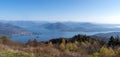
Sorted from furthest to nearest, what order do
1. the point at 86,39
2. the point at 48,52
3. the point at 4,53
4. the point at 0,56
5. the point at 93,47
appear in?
the point at 86,39
the point at 93,47
the point at 48,52
the point at 4,53
the point at 0,56

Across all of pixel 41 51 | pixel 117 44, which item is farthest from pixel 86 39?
pixel 41 51

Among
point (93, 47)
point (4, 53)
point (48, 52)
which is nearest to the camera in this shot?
point (4, 53)

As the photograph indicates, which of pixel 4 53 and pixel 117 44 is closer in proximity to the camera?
pixel 4 53

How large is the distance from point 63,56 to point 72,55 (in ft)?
1.90

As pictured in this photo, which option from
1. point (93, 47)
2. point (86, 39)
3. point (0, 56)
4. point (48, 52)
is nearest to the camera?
point (0, 56)

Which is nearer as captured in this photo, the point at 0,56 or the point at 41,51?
the point at 0,56

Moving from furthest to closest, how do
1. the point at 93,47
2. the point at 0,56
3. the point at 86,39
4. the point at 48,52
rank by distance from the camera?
1. the point at 86,39
2. the point at 93,47
3. the point at 48,52
4. the point at 0,56

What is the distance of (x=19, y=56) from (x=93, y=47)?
226 feet

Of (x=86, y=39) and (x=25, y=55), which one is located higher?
(x=25, y=55)

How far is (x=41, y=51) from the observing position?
39.1 ft

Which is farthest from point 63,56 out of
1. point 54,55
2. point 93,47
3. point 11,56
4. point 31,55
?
point 93,47

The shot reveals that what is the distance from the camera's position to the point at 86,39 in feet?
316

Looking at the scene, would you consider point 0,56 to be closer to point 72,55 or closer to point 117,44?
point 72,55

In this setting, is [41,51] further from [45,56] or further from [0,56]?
[0,56]
